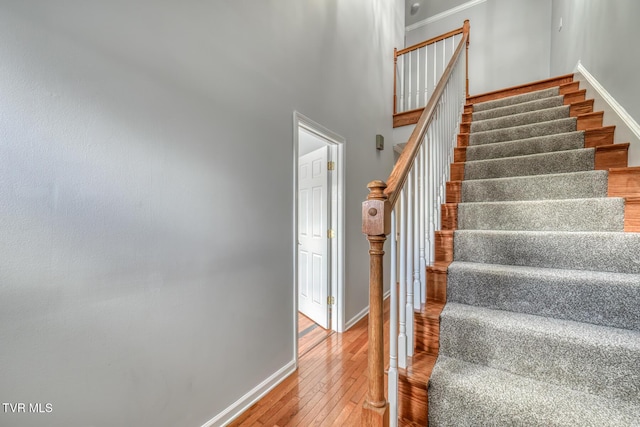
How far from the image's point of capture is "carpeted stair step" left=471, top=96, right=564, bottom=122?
2.53 meters

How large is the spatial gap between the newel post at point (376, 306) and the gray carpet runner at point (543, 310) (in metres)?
0.29

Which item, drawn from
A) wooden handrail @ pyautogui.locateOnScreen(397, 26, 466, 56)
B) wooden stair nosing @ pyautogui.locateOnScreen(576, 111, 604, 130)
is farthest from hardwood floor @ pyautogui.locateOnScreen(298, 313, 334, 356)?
wooden handrail @ pyautogui.locateOnScreen(397, 26, 466, 56)

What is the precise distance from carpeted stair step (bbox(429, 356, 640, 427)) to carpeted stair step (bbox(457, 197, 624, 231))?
35.1 inches

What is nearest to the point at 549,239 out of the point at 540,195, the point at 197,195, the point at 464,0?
the point at 540,195

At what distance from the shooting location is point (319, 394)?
1745 mm

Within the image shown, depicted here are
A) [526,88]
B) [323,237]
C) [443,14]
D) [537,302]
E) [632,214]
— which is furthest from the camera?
[443,14]

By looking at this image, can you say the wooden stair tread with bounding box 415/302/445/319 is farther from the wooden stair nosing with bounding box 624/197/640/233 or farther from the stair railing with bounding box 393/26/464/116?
the stair railing with bounding box 393/26/464/116

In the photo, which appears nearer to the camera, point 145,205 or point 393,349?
point 393,349

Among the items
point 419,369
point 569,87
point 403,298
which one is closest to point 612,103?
point 569,87

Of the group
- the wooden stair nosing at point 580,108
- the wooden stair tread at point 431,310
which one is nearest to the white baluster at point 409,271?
the wooden stair tread at point 431,310

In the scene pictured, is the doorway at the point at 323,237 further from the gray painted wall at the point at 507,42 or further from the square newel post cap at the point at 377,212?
the gray painted wall at the point at 507,42

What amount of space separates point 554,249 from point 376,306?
1.10m

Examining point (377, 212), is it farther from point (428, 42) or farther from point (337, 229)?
point (428, 42)

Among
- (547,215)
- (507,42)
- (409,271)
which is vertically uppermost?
(507,42)
